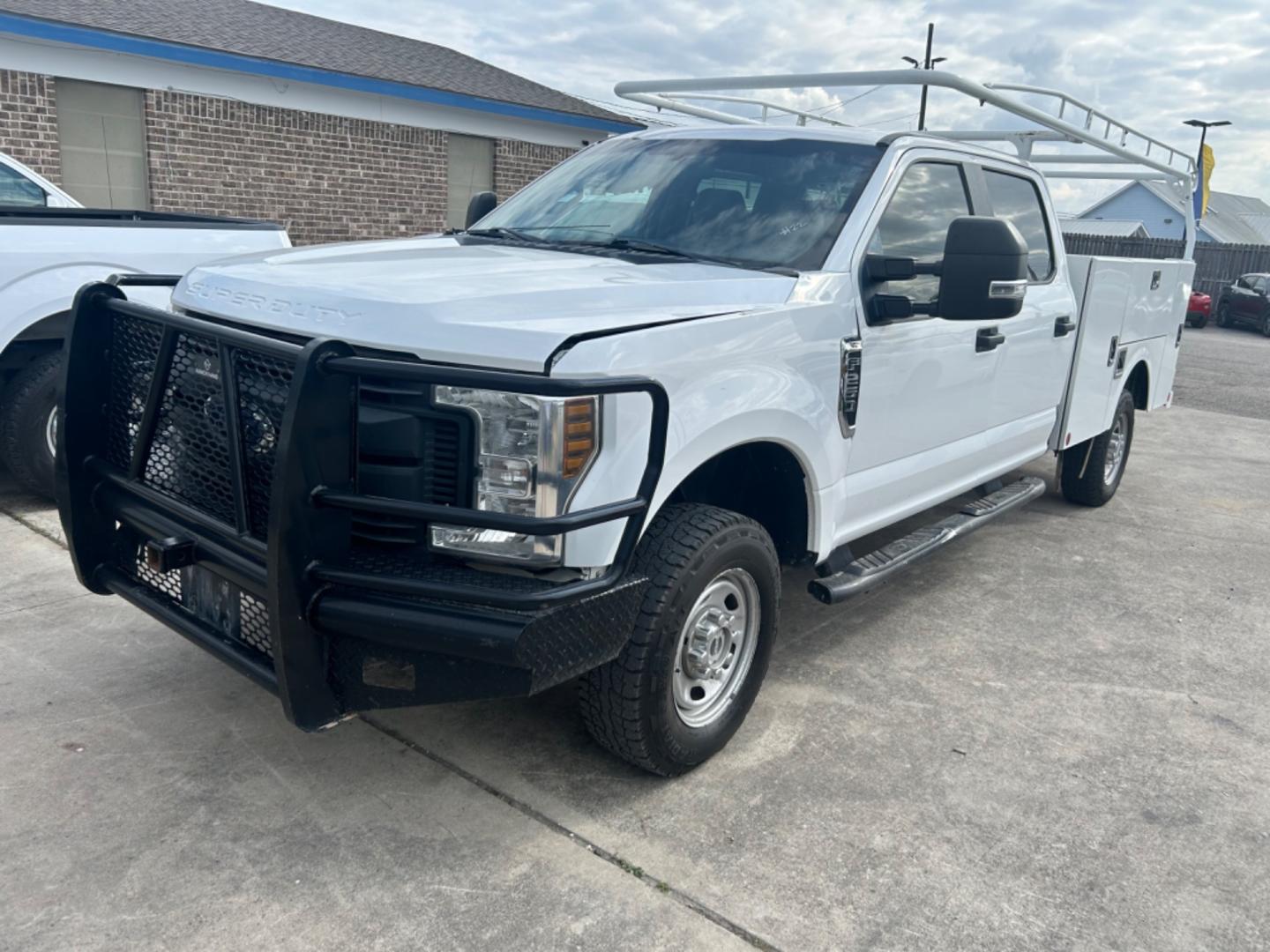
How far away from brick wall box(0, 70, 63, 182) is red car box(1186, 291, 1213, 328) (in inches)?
907

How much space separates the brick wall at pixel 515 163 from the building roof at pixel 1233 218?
105 feet

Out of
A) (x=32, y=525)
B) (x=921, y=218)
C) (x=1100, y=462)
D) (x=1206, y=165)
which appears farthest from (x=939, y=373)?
(x=1206, y=165)

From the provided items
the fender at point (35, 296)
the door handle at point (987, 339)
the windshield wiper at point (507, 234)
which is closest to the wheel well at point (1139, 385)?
the door handle at point (987, 339)

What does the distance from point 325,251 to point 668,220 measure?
1283 millimetres

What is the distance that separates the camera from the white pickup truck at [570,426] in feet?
8.63

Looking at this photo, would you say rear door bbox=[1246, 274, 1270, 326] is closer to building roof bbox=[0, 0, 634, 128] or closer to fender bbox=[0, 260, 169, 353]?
building roof bbox=[0, 0, 634, 128]

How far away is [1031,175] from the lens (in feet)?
18.2

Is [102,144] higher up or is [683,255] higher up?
[102,144]

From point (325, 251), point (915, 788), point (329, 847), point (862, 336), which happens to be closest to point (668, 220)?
point (862, 336)

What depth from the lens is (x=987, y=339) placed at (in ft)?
15.3

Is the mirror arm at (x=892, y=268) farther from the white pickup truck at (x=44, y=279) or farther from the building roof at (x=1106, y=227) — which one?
the building roof at (x=1106, y=227)

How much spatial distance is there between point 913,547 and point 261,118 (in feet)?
36.3

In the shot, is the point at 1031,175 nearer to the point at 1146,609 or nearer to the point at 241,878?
the point at 1146,609

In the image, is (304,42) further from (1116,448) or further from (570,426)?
(570,426)
